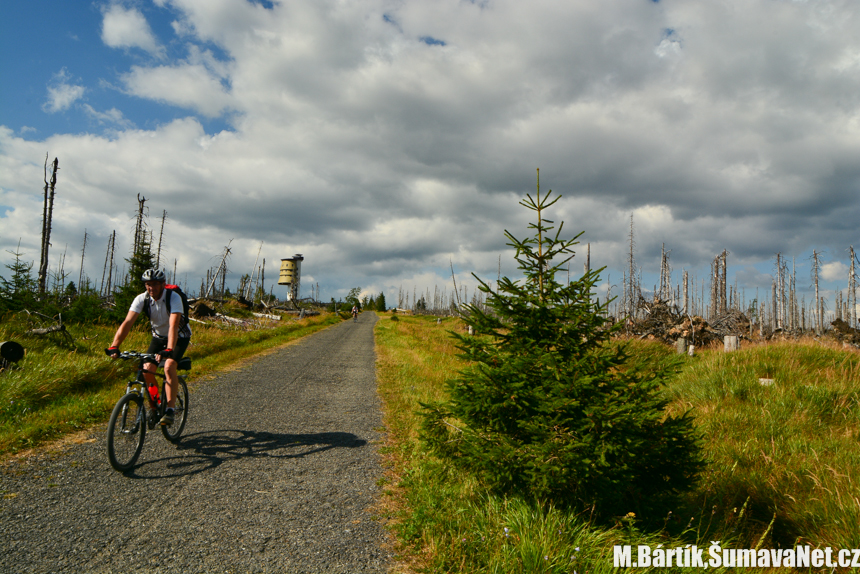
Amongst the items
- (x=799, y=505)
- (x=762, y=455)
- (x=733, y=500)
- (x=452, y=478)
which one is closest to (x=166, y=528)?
(x=452, y=478)

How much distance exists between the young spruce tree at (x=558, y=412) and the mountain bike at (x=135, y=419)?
11.5ft

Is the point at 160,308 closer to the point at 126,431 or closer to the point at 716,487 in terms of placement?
the point at 126,431

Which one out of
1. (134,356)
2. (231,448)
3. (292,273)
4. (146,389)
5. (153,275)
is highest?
(292,273)

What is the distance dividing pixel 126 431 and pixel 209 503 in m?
1.65

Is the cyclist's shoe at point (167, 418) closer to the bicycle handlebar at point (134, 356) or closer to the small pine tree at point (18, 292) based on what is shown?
the bicycle handlebar at point (134, 356)

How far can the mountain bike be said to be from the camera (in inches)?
183

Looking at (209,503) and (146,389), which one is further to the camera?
(146,389)

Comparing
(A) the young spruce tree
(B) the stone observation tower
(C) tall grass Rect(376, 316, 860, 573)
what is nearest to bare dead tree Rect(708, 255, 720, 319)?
(C) tall grass Rect(376, 316, 860, 573)

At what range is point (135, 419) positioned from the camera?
506 cm

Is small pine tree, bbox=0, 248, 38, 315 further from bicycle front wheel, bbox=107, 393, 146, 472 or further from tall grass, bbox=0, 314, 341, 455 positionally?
bicycle front wheel, bbox=107, 393, 146, 472

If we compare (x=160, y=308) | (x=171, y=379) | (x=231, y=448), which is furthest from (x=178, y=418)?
(x=160, y=308)

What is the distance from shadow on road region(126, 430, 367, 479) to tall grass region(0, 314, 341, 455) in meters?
1.74

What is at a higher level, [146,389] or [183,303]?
[183,303]

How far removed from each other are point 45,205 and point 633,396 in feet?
107
